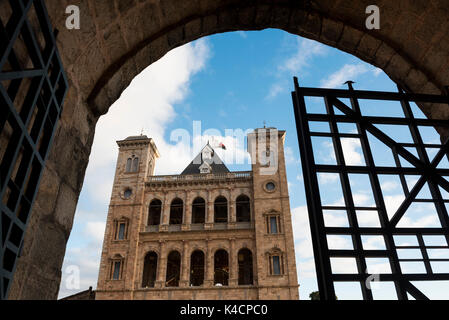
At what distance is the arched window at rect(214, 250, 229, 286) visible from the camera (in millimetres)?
25484

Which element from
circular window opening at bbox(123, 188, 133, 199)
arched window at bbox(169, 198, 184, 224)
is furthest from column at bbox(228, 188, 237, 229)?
circular window opening at bbox(123, 188, 133, 199)

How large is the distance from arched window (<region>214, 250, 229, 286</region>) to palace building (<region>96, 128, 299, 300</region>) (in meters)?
0.08

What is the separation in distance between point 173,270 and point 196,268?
2375mm

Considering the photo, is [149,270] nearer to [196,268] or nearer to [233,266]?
[196,268]

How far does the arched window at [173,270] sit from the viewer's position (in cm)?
2533

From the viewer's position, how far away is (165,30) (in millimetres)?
3139

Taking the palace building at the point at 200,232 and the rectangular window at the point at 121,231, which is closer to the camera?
the palace building at the point at 200,232

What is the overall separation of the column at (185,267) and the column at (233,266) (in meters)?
3.17

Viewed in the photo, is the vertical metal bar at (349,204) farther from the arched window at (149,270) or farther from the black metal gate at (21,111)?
the arched window at (149,270)

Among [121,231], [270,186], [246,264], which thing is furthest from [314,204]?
[121,231]

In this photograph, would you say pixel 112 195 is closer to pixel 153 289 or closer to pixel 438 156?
pixel 153 289

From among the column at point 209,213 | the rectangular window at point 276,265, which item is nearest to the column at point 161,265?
the column at point 209,213

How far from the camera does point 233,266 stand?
74.3 feet
